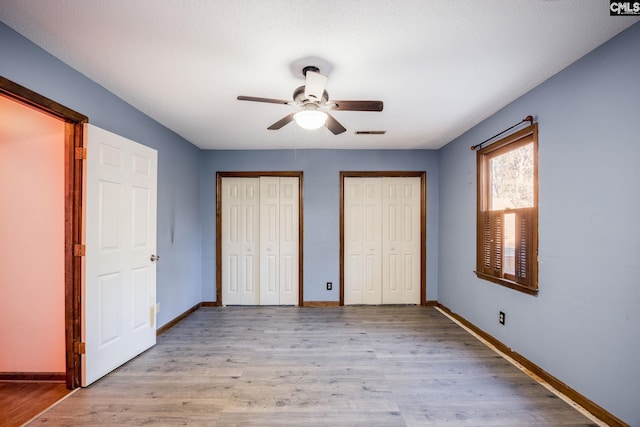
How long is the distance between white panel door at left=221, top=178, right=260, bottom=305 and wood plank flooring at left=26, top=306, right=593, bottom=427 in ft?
3.36

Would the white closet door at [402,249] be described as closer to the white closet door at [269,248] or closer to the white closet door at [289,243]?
the white closet door at [289,243]

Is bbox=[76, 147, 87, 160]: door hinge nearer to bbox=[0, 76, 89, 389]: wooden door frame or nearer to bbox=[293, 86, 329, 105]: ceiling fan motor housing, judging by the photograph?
bbox=[0, 76, 89, 389]: wooden door frame

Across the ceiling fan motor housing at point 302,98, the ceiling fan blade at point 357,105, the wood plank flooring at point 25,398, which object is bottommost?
the wood plank flooring at point 25,398

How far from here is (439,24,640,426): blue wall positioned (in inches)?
68.7

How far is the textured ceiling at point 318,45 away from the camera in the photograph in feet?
5.17

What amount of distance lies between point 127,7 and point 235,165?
10.1 feet

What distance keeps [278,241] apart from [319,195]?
969 millimetres

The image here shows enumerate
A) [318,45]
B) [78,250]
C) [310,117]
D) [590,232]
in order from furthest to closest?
[78,250], [310,117], [590,232], [318,45]

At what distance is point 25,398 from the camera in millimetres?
2148

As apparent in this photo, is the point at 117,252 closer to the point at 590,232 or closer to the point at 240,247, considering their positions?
the point at 240,247

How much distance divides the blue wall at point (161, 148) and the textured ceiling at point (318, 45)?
3.8 inches

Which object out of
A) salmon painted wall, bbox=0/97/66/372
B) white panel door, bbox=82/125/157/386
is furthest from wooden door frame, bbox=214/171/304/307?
salmon painted wall, bbox=0/97/66/372

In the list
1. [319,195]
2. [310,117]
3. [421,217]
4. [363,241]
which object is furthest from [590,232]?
[319,195]

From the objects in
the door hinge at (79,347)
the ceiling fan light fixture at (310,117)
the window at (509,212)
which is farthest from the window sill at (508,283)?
the door hinge at (79,347)
